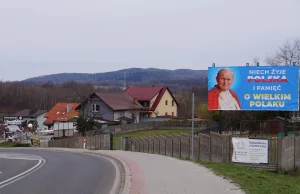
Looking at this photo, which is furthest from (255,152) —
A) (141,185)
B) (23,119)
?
(23,119)

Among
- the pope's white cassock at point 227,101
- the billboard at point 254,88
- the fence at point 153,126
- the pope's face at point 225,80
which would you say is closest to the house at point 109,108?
the fence at point 153,126

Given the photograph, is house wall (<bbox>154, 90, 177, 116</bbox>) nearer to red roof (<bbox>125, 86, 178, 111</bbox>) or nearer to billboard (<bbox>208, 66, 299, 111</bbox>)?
red roof (<bbox>125, 86, 178, 111</bbox>)

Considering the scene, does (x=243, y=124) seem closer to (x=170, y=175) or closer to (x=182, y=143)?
(x=182, y=143)

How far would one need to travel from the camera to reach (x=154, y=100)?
86312 mm

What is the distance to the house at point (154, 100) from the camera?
8525 centimetres

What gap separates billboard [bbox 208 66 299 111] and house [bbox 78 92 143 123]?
43.0 metres

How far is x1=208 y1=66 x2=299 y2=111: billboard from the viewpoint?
29031 mm

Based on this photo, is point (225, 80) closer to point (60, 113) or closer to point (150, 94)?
point (150, 94)

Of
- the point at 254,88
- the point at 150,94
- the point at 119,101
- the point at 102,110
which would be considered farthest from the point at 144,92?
the point at 254,88

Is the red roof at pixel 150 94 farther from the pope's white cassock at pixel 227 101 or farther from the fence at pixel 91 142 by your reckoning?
the pope's white cassock at pixel 227 101

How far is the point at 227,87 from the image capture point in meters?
31.3

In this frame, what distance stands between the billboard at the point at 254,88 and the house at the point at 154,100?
52292mm

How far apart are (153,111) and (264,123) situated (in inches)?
1676

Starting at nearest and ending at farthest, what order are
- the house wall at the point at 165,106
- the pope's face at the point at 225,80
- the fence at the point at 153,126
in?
1. the pope's face at the point at 225,80
2. the fence at the point at 153,126
3. the house wall at the point at 165,106
